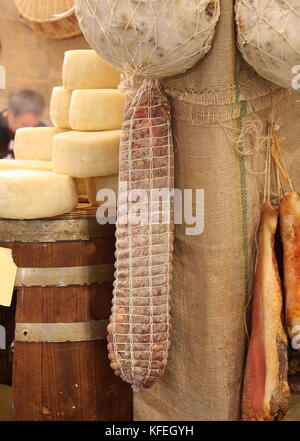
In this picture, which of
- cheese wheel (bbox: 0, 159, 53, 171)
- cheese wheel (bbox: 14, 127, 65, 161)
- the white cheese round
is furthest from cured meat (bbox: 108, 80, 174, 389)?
cheese wheel (bbox: 14, 127, 65, 161)

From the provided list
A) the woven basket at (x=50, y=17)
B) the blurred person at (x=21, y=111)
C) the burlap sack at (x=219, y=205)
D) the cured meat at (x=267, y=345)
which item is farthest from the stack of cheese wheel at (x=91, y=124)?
the blurred person at (x=21, y=111)

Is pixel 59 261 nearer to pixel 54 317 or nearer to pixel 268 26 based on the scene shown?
pixel 54 317

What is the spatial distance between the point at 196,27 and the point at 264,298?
1.92 ft

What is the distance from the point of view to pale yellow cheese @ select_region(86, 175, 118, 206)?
152 centimetres

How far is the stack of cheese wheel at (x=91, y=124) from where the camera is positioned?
1.46 metres

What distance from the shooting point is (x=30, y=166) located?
5.35 feet

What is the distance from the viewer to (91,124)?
5.01 ft

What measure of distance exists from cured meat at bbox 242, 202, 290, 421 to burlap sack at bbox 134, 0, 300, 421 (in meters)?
0.05

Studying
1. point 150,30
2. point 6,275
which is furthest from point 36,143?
point 150,30

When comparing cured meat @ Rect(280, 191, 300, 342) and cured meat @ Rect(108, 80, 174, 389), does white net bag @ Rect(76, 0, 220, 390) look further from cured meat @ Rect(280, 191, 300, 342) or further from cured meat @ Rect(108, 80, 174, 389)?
cured meat @ Rect(280, 191, 300, 342)

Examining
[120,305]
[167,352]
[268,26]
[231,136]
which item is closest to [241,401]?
[167,352]

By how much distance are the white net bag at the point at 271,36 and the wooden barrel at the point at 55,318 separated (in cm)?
59

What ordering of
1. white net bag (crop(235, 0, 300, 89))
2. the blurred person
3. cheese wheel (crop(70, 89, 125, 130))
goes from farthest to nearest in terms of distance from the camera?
the blurred person < cheese wheel (crop(70, 89, 125, 130)) < white net bag (crop(235, 0, 300, 89))

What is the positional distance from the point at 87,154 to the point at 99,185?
0.12 meters
